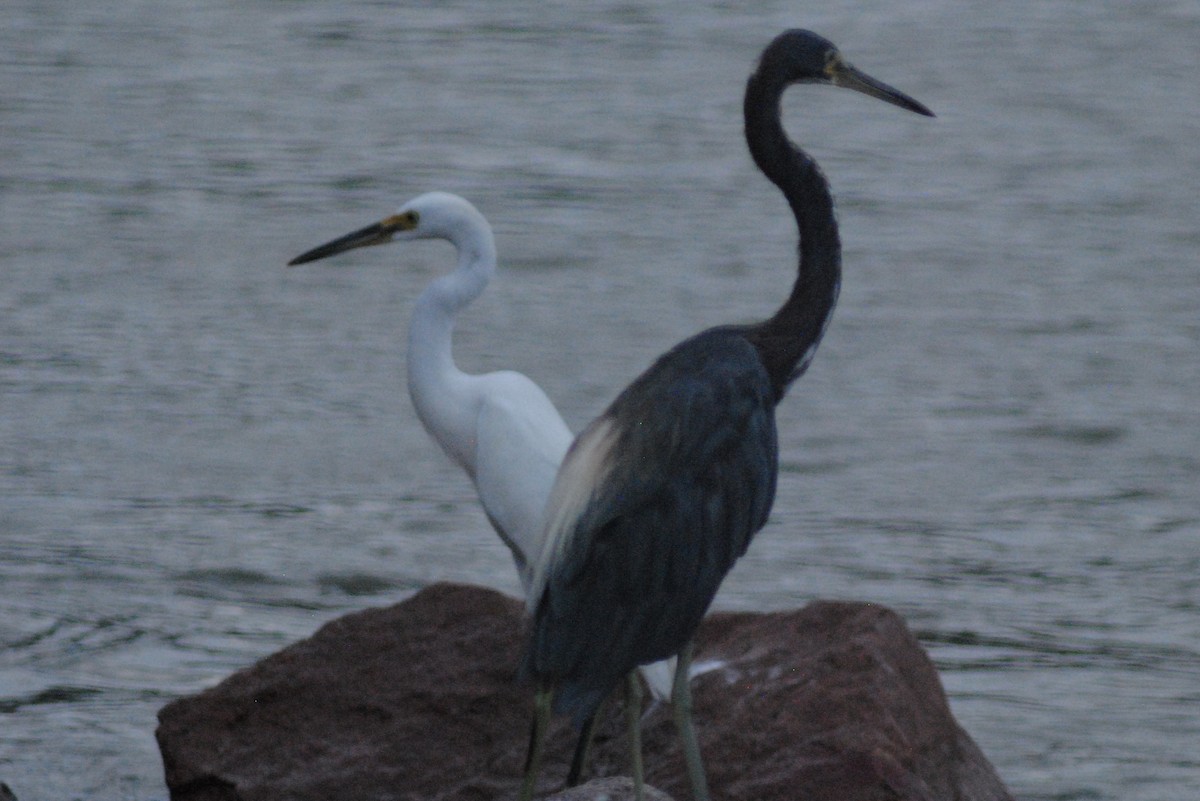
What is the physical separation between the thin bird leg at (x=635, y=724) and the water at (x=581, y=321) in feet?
5.31

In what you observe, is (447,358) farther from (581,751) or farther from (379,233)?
(581,751)

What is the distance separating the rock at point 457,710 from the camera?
4.98 m

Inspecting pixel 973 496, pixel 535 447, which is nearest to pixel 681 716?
pixel 535 447

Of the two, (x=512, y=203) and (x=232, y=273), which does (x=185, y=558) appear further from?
(x=512, y=203)

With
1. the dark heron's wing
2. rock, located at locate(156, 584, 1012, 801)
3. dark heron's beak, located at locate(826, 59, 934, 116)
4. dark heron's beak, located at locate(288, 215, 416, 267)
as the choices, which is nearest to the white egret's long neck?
dark heron's beak, located at locate(288, 215, 416, 267)

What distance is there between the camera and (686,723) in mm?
→ 4570

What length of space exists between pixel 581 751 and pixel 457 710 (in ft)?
1.23

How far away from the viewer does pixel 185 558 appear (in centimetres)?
803

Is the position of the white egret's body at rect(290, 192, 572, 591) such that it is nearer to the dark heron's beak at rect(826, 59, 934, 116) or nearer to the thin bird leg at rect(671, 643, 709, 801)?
the thin bird leg at rect(671, 643, 709, 801)

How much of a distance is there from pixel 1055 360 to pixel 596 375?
2266mm

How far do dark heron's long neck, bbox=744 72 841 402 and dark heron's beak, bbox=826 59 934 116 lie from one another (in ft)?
0.83

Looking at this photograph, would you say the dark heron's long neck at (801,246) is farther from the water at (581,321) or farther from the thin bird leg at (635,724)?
the water at (581,321)

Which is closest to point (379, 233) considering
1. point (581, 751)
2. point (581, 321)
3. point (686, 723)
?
point (581, 751)

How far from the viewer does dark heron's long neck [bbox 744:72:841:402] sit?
15.8 ft
